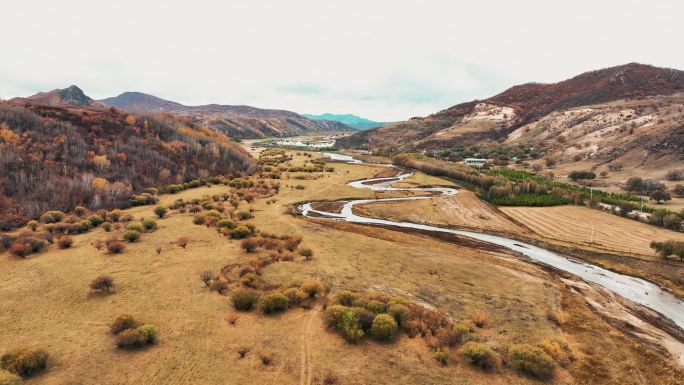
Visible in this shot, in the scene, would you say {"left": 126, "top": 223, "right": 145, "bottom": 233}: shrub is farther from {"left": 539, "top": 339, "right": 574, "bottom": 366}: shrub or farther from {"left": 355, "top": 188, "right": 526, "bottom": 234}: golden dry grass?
{"left": 539, "top": 339, "right": 574, "bottom": 366}: shrub

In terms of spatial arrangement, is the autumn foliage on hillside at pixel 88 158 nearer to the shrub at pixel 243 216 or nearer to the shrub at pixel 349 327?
the shrub at pixel 243 216

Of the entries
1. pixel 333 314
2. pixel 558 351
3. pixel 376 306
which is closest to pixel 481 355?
pixel 558 351

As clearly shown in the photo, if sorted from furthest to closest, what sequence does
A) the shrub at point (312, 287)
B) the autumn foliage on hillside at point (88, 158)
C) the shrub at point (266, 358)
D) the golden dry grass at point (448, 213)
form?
the golden dry grass at point (448, 213) < the autumn foliage on hillside at point (88, 158) < the shrub at point (312, 287) < the shrub at point (266, 358)

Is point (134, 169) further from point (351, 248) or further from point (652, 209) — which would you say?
point (652, 209)

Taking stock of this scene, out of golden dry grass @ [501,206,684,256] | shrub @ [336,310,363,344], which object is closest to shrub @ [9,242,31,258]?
shrub @ [336,310,363,344]

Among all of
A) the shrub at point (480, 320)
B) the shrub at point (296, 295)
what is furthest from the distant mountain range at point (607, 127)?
the shrub at point (296, 295)
